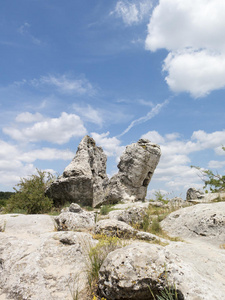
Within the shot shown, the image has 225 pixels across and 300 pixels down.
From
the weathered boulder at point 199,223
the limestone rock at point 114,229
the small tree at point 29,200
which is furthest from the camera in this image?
the small tree at point 29,200

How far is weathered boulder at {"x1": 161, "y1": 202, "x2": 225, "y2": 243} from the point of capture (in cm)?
900

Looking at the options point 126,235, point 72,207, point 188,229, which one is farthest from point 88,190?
point 126,235

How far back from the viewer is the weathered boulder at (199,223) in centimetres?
900

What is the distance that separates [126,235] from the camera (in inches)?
273

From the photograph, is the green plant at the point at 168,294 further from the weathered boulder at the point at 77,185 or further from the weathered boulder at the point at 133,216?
the weathered boulder at the point at 77,185

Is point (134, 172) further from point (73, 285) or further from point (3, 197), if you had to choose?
point (3, 197)

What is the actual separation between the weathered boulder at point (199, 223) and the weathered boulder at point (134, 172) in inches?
415

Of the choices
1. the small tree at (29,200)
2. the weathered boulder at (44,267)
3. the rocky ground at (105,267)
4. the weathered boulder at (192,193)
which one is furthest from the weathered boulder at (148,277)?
the weathered boulder at (192,193)

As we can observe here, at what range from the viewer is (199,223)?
31.9 feet

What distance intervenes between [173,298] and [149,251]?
0.77m

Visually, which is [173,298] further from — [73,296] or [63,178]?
[63,178]

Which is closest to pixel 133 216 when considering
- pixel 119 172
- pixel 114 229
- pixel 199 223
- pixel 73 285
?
pixel 114 229

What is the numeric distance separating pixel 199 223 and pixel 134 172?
12.6 m

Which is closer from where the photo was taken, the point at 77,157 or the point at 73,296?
the point at 73,296
